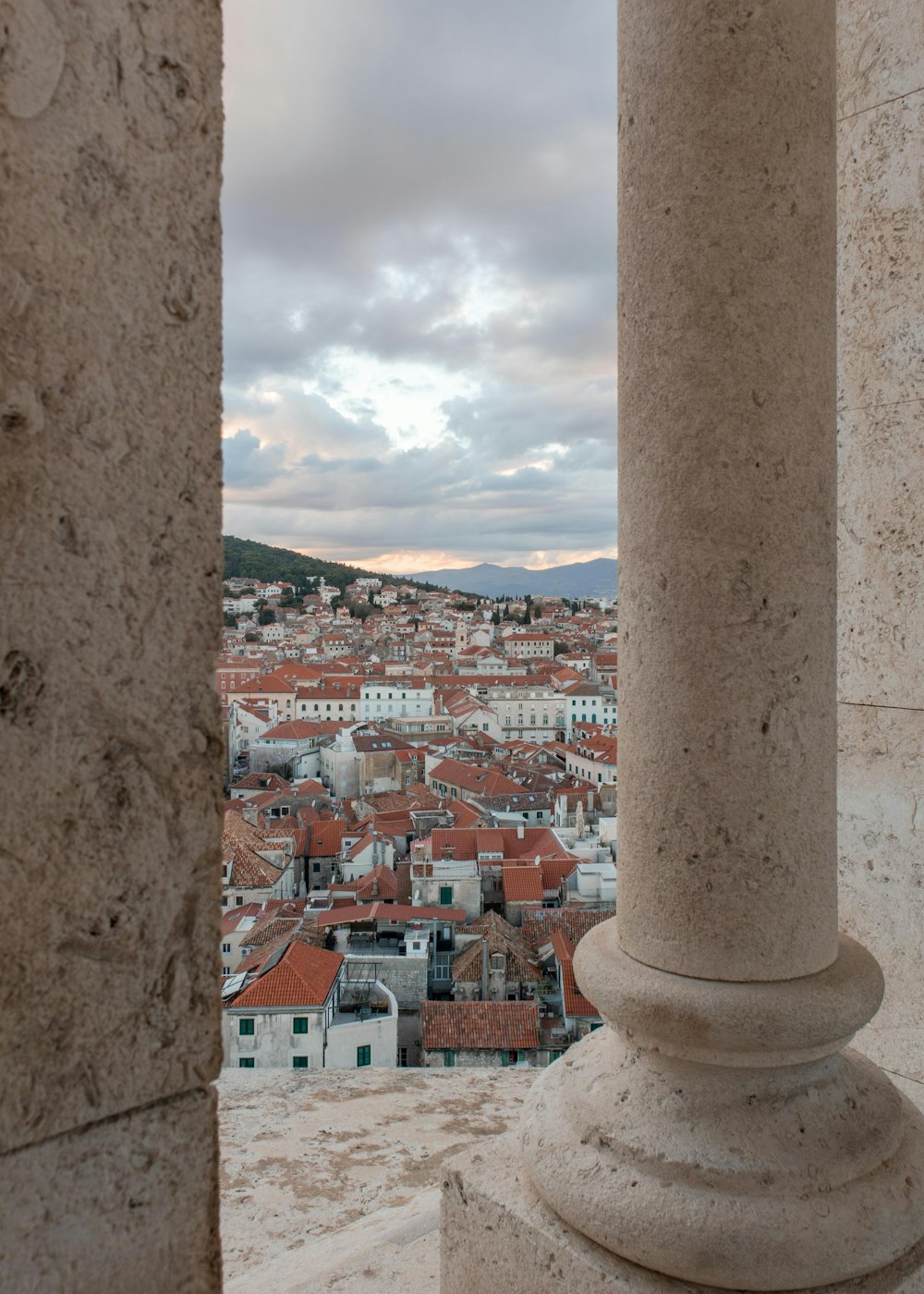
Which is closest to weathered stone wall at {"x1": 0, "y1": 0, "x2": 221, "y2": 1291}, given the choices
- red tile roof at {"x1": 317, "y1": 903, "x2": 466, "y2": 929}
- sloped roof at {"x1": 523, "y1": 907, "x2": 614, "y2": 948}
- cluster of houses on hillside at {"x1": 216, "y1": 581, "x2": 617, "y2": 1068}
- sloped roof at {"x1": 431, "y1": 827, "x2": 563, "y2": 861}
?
cluster of houses on hillside at {"x1": 216, "y1": 581, "x2": 617, "y2": 1068}

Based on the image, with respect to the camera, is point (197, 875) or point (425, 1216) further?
point (425, 1216)

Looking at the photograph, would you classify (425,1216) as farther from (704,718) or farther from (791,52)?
(791,52)

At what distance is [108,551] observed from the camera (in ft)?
3.81

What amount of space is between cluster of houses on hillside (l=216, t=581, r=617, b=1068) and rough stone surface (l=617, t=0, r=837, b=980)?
102cm

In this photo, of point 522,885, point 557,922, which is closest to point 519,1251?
point 557,922

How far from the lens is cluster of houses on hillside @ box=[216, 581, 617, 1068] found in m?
16.7

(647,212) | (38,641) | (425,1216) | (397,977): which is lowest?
(397,977)

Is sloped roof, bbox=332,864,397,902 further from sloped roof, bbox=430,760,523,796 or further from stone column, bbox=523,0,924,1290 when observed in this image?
stone column, bbox=523,0,924,1290

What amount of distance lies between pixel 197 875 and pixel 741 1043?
3.71 feet

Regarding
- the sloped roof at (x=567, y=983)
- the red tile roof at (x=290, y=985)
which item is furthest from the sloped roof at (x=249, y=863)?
the red tile roof at (x=290, y=985)

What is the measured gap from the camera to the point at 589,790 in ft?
131

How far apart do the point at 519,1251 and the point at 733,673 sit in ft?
4.20

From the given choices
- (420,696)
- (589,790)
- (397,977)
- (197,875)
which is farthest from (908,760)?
(420,696)

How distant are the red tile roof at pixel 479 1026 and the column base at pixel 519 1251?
1559cm
